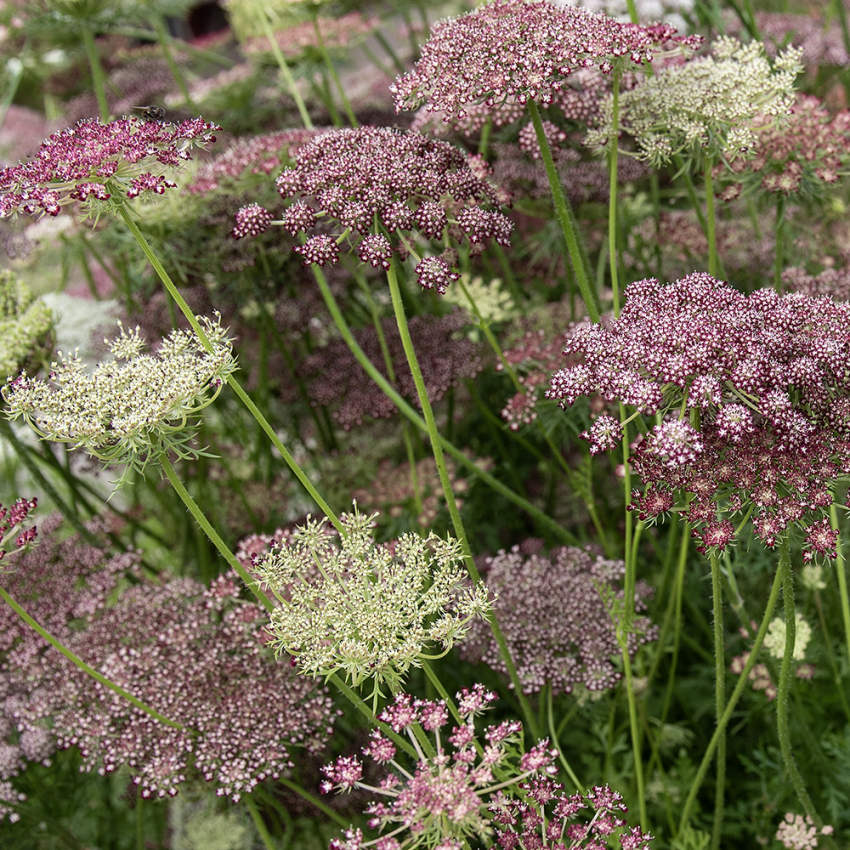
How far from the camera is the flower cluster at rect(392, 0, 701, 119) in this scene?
6.22 ft

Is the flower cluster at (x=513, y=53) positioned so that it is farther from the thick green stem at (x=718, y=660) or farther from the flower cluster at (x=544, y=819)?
the flower cluster at (x=544, y=819)

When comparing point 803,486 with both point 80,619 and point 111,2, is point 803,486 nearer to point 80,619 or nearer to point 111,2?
point 80,619

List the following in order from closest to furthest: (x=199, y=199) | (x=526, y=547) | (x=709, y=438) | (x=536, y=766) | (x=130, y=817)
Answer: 1. (x=536, y=766)
2. (x=709, y=438)
3. (x=199, y=199)
4. (x=526, y=547)
5. (x=130, y=817)

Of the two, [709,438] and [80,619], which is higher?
[709,438]

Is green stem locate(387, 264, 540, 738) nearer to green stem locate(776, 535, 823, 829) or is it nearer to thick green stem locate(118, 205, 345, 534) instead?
thick green stem locate(118, 205, 345, 534)

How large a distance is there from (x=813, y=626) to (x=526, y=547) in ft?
3.42

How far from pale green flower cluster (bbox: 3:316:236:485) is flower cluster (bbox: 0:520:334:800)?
665 mm

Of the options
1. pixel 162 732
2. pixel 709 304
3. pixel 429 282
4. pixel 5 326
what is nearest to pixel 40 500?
pixel 5 326

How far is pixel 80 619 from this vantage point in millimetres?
2807

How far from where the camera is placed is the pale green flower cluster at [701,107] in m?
2.30

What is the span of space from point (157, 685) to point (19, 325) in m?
1.22

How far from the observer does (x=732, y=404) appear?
1.72 meters

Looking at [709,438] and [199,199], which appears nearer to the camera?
[709,438]

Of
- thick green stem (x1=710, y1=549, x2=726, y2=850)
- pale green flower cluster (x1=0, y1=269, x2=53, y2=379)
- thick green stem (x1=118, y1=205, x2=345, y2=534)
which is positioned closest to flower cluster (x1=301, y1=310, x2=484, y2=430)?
pale green flower cluster (x1=0, y1=269, x2=53, y2=379)
